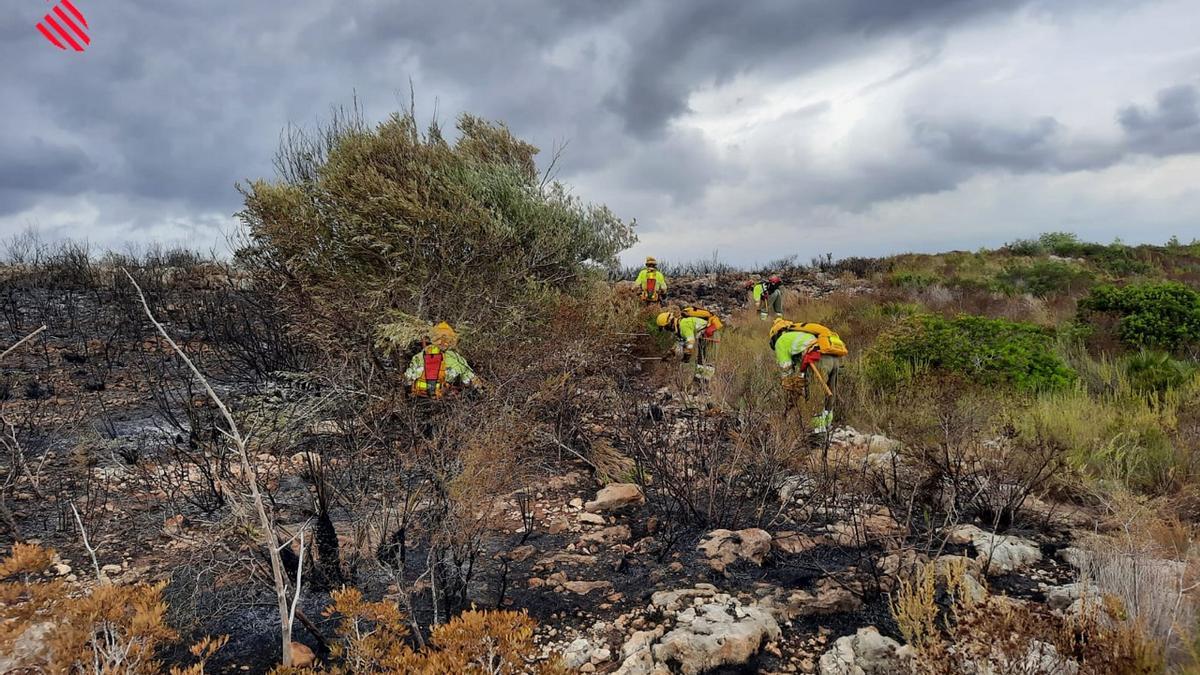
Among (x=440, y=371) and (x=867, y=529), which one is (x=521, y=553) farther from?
(x=440, y=371)

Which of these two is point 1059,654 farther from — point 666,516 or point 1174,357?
point 1174,357

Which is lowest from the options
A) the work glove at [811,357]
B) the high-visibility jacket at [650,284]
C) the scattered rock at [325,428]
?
the scattered rock at [325,428]

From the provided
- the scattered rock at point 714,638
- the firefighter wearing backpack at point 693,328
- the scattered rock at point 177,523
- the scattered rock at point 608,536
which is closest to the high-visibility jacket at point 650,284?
the firefighter wearing backpack at point 693,328

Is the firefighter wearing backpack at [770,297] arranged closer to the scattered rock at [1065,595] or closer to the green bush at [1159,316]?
the green bush at [1159,316]

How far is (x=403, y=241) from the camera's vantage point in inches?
294

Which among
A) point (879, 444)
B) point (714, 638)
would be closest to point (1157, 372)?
point (879, 444)

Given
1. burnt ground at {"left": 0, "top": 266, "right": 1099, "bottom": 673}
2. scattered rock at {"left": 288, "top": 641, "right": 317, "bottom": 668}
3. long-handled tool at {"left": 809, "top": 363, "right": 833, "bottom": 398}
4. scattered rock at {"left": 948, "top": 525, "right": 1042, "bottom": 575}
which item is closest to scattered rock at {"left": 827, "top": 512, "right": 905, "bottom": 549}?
burnt ground at {"left": 0, "top": 266, "right": 1099, "bottom": 673}

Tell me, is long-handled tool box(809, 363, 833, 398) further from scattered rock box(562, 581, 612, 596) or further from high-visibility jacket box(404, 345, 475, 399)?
scattered rock box(562, 581, 612, 596)

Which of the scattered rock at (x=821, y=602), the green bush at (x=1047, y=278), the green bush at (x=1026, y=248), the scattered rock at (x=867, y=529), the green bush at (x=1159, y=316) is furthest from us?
the green bush at (x=1026, y=248)

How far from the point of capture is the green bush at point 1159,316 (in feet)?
25.1

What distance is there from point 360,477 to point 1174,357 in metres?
9.18

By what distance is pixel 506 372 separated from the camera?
20.0 ft

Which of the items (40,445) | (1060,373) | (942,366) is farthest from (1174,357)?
(40,445)

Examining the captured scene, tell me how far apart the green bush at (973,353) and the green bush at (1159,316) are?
110cm
